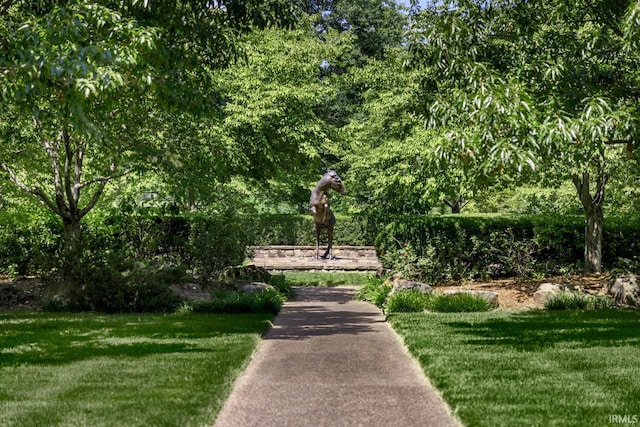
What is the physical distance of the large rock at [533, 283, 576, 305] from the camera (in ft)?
48.2

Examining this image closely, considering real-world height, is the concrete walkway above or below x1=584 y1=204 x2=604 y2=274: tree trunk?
below

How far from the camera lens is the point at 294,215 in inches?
1364

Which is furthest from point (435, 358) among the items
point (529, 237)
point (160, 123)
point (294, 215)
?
point (294, 215)

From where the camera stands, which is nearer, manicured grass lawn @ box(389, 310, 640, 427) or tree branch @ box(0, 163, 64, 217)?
manicured grass lawn @ box(389, 310, 640, 427)

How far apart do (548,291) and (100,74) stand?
10647 mm

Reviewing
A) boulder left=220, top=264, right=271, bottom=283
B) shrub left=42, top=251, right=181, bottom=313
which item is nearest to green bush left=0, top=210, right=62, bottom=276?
shrub left=42, top=251, right=181, bottom=313

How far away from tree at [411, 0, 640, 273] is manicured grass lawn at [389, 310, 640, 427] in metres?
2.26

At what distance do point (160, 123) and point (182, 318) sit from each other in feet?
14.6

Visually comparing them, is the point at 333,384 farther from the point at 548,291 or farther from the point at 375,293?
the point at 548,291

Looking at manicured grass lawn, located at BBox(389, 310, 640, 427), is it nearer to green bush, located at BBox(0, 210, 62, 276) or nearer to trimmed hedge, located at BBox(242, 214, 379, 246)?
green bush, located at BBox(0, 210, 62, 276)

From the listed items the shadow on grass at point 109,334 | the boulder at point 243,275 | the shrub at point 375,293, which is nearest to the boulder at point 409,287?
the shrub at point 375,293

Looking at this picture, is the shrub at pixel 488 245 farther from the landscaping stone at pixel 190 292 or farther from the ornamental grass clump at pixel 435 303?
the landscaping stone at pixel 190 292

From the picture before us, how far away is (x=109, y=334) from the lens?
1059 cm

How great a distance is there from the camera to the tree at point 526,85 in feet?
26.3
